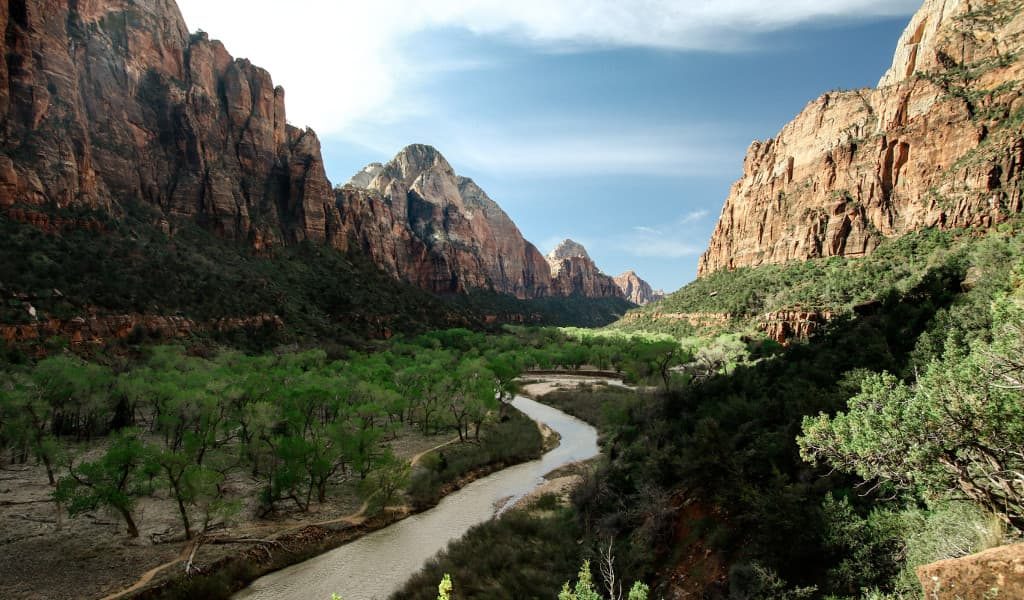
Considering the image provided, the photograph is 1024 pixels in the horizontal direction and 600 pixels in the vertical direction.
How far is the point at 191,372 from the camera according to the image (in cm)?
4019

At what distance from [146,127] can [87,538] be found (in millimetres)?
88762

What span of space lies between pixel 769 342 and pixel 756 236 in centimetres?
6566

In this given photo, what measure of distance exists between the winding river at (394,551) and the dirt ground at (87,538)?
3.04 meters

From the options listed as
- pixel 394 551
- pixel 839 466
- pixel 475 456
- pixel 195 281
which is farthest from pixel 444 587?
pixel 195 281

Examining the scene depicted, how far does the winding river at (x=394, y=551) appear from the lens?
18312 millimetres

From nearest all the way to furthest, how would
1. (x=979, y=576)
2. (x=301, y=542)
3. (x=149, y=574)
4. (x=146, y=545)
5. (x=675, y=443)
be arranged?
(x=979, y=576)
(x=149, y=574)
(x=146, y=545)
(x=675, y=443)
(x=301, y=542)

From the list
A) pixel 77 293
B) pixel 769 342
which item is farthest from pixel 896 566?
pixel 77 293

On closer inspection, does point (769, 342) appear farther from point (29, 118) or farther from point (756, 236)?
point (29, 118)

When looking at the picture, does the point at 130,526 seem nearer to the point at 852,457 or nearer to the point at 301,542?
the point at 301,542

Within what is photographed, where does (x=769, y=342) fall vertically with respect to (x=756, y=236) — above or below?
below

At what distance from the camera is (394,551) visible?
70.6 ft

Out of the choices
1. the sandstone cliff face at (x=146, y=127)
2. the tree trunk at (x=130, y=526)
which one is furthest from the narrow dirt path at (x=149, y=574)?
the sandstone cliff face at (x=146, y=127)

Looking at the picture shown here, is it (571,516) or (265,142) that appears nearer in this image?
(571,516)

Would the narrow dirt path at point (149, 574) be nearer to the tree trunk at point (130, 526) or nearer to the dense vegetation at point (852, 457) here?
the tree trunk at point (130, 526)
